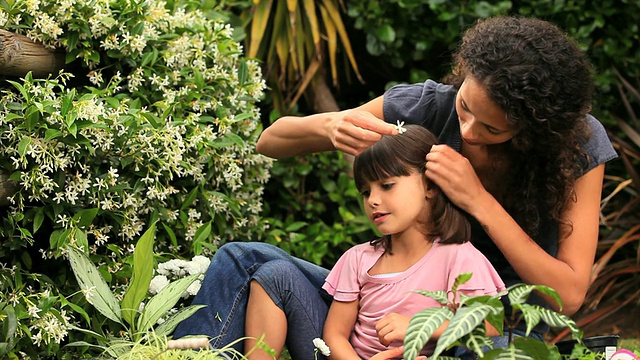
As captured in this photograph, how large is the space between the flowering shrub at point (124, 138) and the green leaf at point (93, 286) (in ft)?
Answer: 0.46

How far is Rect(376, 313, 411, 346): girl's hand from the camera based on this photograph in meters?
2.27

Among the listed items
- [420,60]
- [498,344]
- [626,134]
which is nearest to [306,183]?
[420,60]

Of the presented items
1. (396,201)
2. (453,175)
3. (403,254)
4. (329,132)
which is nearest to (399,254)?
(403,254)

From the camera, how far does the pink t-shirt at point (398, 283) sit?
7.74 feet

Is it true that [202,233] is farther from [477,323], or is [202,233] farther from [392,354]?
[477,323]

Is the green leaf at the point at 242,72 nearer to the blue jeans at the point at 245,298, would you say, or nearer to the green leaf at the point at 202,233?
the green leaf at the point at 202,233

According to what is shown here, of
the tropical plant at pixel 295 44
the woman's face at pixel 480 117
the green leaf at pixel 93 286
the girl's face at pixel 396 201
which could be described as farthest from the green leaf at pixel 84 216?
the tropical plant at pixel 295 44

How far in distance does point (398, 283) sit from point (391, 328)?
0.19 m

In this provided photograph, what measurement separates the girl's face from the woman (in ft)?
0.18

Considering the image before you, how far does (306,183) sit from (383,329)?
2.68 meters

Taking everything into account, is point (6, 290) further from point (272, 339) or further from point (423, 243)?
point (423, 243)

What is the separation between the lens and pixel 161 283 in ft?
8.63

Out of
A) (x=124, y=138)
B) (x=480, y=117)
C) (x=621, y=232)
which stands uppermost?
(x=480, y=117)

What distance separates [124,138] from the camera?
2.81 meters
